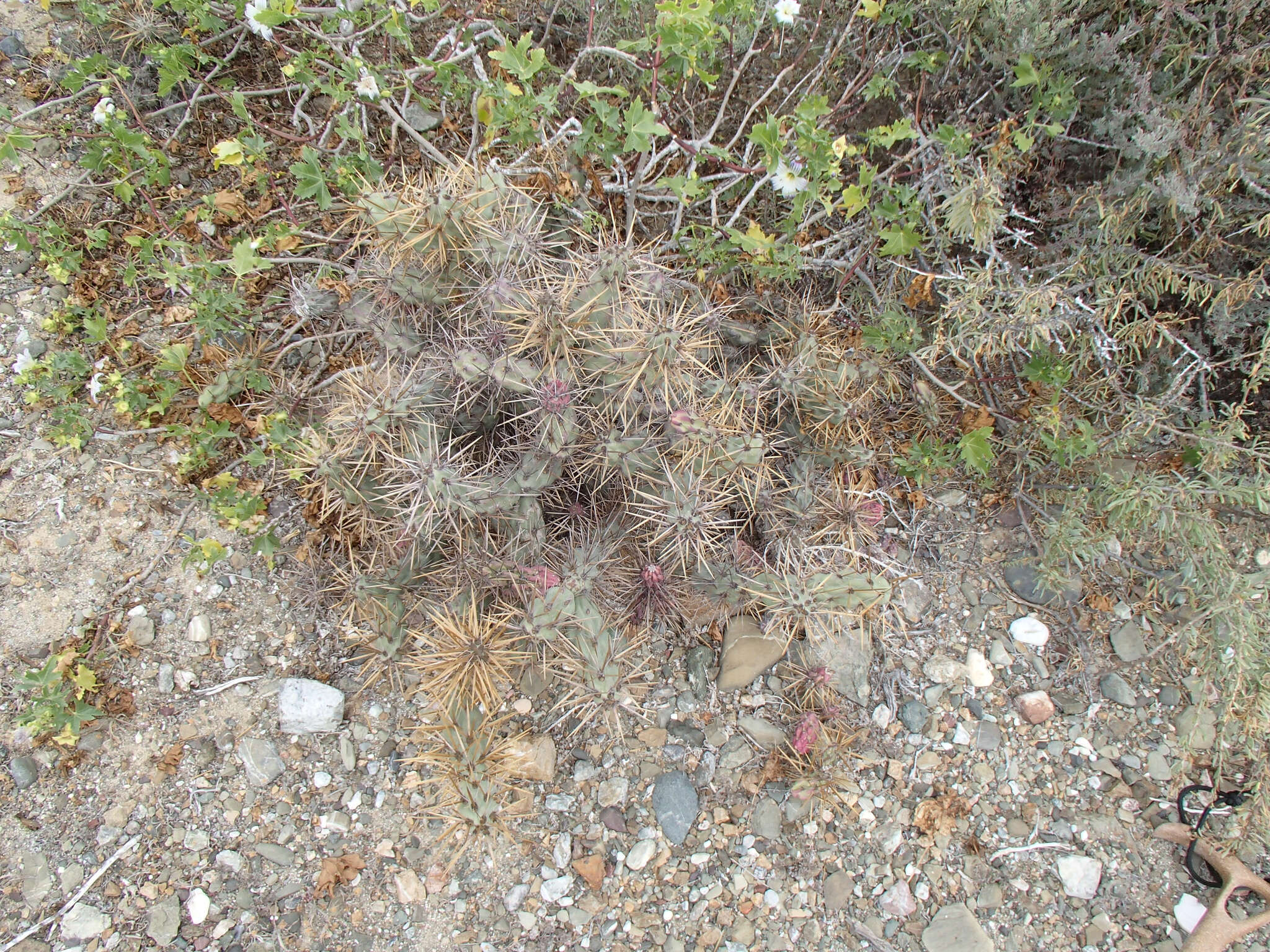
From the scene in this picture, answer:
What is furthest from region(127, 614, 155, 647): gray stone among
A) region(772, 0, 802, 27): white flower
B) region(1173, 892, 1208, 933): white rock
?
region(1173, 892, 1208, 933): white rock

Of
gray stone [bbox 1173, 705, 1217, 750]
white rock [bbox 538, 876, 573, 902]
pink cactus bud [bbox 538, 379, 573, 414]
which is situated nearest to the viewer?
pink cactus bud [bbox 538, 379, 573, 414]

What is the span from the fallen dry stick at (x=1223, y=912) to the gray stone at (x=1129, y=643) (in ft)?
1.93

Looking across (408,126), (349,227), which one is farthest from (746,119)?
(349,227)

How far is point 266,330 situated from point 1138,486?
10.2ft

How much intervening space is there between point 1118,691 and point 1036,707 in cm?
30

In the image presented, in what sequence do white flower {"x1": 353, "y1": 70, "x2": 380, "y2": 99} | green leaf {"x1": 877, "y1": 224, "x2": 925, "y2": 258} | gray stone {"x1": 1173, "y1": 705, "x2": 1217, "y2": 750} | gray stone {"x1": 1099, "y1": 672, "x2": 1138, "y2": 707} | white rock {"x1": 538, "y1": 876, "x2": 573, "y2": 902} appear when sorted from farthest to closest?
white flower {"x1": 353, "y1": 70, "x2": 380, "y2": 99}, gray stone {"x1": 1099, "y1": 672, "x2": 1138, "y2": 707}, gray stone {"x1": 1173, "y1": 705, "x2": 1217, "y2": 750}, green leaf {"x1": 877, "y1": 224, "x2": 925, "y2": 258}, white rock {"x1": 538, "y1": 876, "x2": 573, "y2": 902}

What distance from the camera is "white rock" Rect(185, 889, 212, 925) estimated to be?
2275 millimetres

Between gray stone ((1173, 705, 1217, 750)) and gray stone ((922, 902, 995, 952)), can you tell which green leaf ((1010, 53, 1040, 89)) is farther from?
gray stone ((922, 902, 995, 952))

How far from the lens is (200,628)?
263 centimetres

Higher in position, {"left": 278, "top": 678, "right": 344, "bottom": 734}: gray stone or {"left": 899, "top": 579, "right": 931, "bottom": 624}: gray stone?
{"left": 899, "top": 579, "right": 931, "bottom": 624}: gray stone

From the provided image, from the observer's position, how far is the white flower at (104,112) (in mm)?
2873

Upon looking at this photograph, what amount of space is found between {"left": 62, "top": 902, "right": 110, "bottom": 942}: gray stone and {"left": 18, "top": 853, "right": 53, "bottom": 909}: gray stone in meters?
0.10

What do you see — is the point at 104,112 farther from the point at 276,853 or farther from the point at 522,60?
the point at 276,853

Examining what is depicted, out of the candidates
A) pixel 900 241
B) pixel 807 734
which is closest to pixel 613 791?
pixel 807 734
